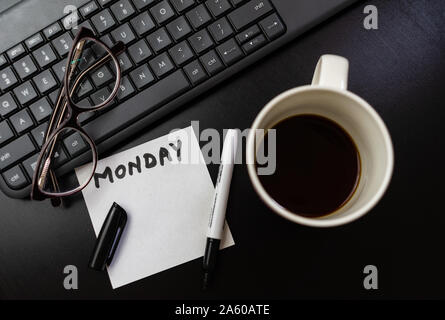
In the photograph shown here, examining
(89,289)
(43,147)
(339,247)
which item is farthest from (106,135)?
(339,247)

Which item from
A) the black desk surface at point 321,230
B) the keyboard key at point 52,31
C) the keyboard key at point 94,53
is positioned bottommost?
the black desk surface at point 321,230

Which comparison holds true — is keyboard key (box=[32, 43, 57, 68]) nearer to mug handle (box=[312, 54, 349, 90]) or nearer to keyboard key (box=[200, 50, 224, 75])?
keyboard key (box=[200, 50, 224, 75])

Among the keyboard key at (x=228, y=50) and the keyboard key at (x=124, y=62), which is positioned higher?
the keyboard key at (x=124, y=62)

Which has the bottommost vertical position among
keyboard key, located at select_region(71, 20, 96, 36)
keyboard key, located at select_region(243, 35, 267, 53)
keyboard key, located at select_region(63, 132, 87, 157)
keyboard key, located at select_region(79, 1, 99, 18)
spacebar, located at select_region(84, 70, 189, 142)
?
keyboard key, located at select_region(63, 132, 87, 157)

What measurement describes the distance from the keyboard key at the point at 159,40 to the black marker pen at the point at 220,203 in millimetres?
128

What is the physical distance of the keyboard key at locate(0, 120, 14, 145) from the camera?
1.51ft

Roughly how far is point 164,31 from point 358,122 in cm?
24

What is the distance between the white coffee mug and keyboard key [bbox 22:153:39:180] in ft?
0.86

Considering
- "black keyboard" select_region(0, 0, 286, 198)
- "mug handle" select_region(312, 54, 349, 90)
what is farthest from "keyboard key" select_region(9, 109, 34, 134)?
"mug handle" select_region(312, 54, 349, 90)

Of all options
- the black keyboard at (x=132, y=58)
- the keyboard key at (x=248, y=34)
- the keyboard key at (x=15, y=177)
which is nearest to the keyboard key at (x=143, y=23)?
the black keyboard at (x=132, y=58)

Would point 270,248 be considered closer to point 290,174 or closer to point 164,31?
point 290,174

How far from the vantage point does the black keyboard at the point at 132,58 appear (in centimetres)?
46

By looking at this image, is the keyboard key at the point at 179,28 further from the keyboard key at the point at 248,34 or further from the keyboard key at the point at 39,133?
the keyboard key at the point at 39,133

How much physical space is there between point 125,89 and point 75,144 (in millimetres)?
87
